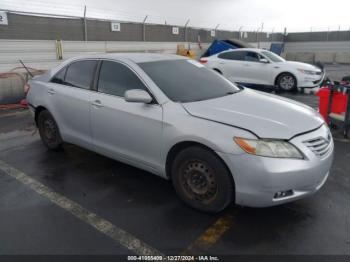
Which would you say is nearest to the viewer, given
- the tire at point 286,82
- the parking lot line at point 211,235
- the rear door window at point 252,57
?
the parking lot line at point 211,235

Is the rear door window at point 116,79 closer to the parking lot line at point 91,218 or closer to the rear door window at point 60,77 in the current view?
the rear door window at point 60,77

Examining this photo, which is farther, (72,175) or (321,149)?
(72,175)

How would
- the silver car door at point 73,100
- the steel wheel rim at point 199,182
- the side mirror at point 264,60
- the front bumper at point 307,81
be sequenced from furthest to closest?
1. the side mirror at point 264,60
2. the front bumper at point 307,81
3. the silver car door at point 73,100
4. the steel wheel rim at point 199,182

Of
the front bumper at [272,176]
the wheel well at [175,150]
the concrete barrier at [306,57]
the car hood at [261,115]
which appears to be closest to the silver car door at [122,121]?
the wheel well at [175,150]

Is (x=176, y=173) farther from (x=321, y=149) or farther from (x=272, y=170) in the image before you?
(x=321, y=149)

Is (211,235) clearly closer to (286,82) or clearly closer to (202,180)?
(202,180)

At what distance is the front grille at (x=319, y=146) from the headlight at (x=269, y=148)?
0.20 metres

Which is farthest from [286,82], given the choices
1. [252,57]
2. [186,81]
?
[186,81]

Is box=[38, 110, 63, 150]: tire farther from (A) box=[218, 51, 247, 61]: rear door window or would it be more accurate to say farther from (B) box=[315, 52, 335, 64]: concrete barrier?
(B) box=[315, 52, 335, 64]: concrete barrier

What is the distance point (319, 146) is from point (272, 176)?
0.69 metres

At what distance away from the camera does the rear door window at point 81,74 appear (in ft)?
14.3

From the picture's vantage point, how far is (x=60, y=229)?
3.09 metres

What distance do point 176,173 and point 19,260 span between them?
162 centimetres

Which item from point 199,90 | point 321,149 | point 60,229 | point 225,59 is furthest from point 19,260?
point 225,59
